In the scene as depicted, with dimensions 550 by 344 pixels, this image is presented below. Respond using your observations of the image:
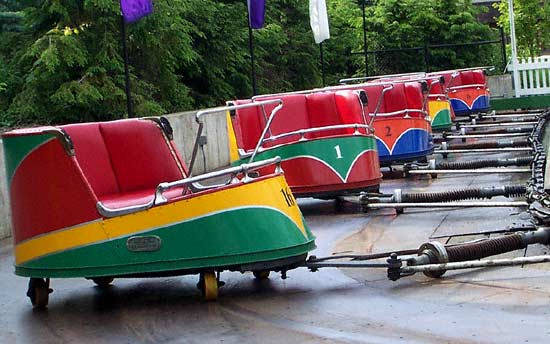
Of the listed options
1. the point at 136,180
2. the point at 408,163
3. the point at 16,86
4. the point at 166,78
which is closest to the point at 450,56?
the point at 166,78

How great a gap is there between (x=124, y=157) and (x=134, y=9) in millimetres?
6538

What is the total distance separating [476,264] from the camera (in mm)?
8297

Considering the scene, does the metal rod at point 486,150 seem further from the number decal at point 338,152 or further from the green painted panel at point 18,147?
the green painted panel at point 18,147

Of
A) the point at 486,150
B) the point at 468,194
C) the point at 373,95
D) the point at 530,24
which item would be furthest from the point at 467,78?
the point at 468,194

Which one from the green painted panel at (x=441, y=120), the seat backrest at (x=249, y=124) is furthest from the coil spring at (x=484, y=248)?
the green painted panel at (x=441, y=120)

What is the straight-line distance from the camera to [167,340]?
749 cm

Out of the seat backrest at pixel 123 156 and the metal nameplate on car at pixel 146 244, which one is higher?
the seat backrest at pixel 123 156

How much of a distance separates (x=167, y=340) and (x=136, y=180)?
277 centimetres

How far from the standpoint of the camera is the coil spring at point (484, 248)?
8836 millimetres

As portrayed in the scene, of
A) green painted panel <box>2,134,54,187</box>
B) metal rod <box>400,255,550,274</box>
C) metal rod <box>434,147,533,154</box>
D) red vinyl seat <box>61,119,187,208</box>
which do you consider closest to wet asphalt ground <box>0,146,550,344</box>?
metal rod <box>400,255,550,274</box>

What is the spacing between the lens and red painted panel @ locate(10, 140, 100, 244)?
28.6 feet

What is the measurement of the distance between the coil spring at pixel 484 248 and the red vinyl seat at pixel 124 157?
2507mm

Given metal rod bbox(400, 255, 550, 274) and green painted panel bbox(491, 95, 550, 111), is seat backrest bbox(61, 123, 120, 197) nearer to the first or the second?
metal rod bbox(400, 255, 550, 274)

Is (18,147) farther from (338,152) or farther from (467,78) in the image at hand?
(467,78)
